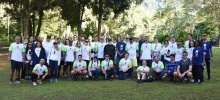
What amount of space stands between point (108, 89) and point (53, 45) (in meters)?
2.83

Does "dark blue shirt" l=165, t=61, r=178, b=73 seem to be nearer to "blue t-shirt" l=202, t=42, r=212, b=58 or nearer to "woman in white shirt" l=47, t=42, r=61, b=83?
"blue t-shirt" l=202, t=42, r=212, b=58

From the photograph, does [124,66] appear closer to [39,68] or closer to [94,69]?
[94,69]

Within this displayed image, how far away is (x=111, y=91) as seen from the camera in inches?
320

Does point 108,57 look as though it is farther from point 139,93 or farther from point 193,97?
point 193,97


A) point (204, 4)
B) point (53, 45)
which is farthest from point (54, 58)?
point (204, 4)

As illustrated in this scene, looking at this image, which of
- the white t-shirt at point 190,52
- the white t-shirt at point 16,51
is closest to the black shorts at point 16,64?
the white t-shirt at point 16,51

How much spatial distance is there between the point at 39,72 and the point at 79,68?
5.05 ft

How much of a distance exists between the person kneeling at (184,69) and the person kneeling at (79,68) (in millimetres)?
3248

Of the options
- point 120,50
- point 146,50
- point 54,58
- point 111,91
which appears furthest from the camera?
point 120,50

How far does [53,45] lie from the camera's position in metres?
9.94

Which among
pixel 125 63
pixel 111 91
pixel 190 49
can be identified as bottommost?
pixel 111 91

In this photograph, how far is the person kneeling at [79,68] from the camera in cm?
1013

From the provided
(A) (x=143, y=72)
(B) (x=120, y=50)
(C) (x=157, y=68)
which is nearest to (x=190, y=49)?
(C) (x=157, y=68)

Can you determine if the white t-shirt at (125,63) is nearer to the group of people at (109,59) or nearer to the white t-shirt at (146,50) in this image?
the group of people at (109,59)
